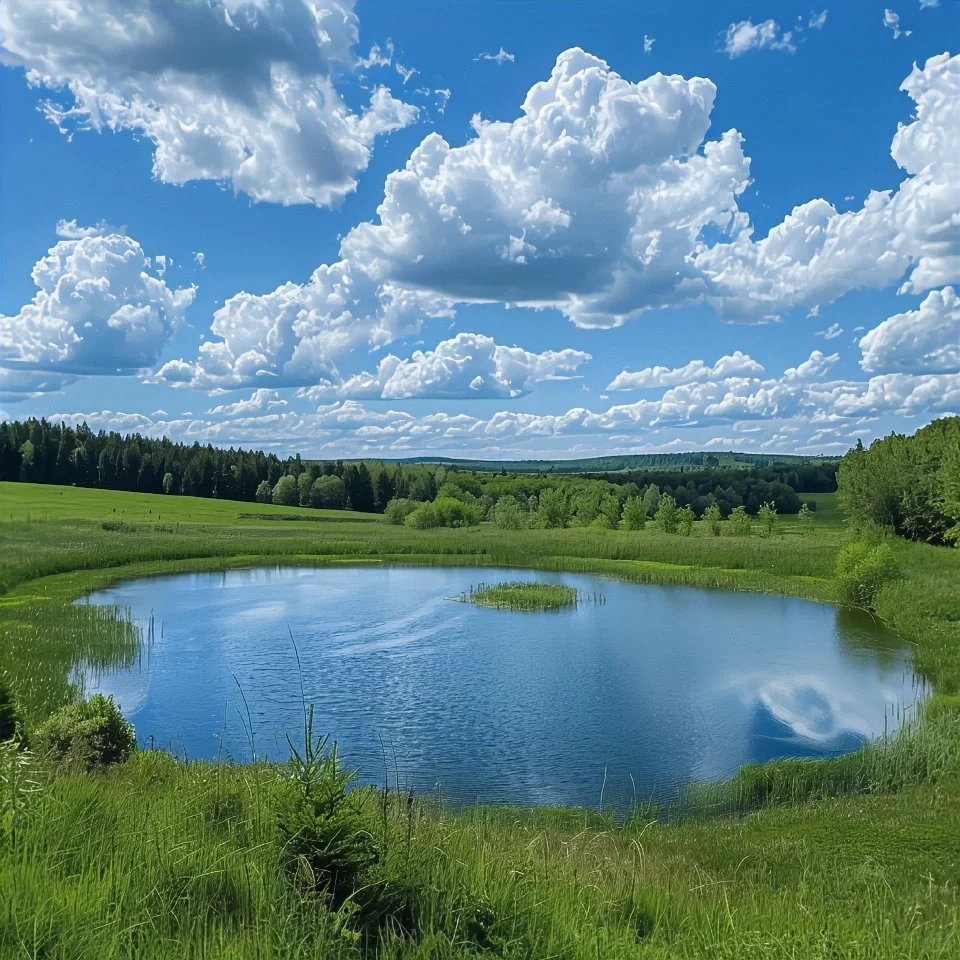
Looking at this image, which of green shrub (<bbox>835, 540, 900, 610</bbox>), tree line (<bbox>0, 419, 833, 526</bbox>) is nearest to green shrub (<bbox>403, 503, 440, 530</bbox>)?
tree line (<bbox>0, 419, 833, 526</bbox>)

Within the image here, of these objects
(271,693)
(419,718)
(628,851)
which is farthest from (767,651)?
(628,851)

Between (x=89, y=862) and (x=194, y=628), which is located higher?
(x=89, y=862)

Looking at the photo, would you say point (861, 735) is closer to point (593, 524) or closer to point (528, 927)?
point (528, 927)

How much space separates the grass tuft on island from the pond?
114 cm

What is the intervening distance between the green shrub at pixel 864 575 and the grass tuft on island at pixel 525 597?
438 inches

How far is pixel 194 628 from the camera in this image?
2722cm

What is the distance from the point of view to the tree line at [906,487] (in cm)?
4862

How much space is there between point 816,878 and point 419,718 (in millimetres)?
10642

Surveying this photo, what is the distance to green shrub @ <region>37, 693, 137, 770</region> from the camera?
993 cm

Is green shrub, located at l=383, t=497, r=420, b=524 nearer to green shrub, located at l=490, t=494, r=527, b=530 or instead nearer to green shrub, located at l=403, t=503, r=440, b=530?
green shrub, located at l=403, t=503, r=440, b=530

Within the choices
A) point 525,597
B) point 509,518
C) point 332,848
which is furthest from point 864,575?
point 509,518

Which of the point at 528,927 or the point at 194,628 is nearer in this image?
the point at 528,927

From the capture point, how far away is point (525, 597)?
109 feet

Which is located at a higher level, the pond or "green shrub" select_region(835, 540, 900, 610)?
"green shrub" select_region(835, 540, 900, 610)
